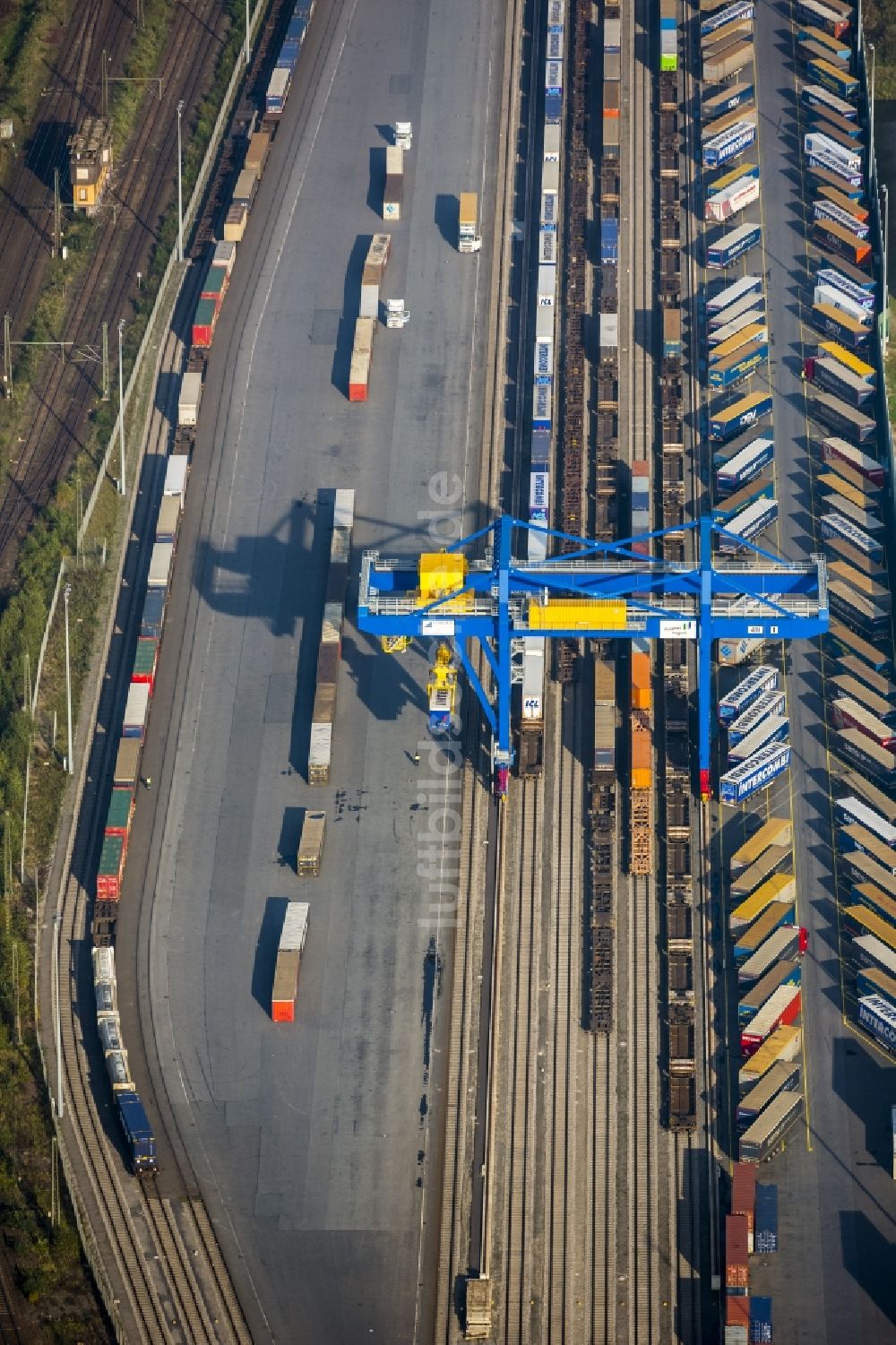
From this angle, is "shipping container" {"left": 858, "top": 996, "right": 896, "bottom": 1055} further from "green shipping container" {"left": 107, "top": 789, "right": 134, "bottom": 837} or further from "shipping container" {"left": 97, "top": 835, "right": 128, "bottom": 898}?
"green shipping container" {"left": 107, "top": 789, "right": 134, "bottom": 837}

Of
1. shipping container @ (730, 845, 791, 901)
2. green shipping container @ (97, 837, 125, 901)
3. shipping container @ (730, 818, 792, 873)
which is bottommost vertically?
green shipping container @ (97, 837, 125, 901)

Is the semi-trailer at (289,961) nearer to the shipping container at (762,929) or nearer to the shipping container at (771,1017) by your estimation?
the shipping container at (762,929)

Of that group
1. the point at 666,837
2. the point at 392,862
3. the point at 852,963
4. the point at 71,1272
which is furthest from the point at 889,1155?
the point at 71,1272

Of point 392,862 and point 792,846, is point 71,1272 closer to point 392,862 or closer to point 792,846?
point 392,862

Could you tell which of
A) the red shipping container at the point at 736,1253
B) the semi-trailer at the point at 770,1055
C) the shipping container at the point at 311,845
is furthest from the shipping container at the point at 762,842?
the shipping container at the point at 311,845

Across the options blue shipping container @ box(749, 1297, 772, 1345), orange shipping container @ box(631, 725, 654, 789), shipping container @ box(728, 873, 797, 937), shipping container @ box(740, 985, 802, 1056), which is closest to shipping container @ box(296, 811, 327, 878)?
orange shipping container @ box(631, 725, 654, 789)

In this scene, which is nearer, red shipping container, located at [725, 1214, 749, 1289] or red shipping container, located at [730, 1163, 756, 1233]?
red shipping container, located at [725, 1214, 749, 1289]
